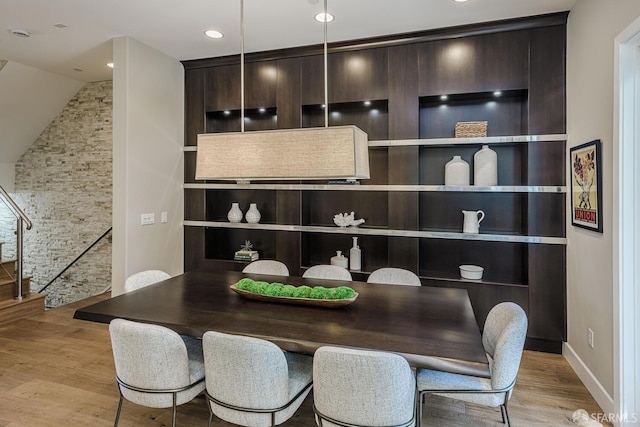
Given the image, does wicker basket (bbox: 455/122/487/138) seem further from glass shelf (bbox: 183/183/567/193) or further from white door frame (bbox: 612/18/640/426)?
white door frame (bbox: 612/18/640/426)

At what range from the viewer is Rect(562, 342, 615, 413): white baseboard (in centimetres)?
243

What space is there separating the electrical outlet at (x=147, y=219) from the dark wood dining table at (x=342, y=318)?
1409 millimetres

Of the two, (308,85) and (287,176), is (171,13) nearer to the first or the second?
(308,85)

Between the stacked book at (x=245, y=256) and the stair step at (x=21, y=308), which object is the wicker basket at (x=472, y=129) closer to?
the stacked book at (x=245, y=256)

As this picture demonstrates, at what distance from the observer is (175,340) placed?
5.87ft

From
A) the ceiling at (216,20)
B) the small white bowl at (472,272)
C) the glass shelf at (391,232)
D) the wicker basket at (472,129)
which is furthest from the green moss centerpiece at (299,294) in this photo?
the ceiling at (216,20)

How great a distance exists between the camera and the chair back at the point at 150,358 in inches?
69.9

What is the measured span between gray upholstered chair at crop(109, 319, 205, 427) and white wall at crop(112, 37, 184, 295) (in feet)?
6.97

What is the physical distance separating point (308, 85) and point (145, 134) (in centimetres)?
179

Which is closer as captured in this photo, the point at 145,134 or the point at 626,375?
the point at 626,375

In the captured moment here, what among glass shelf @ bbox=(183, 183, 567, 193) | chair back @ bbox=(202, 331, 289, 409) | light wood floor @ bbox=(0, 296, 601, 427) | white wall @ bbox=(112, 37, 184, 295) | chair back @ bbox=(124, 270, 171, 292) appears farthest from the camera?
white wall @ bbox=(112, 37, 184, 295)

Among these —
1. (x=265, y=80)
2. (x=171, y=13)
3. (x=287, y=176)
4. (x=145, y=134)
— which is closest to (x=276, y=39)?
(x=265, y=80)

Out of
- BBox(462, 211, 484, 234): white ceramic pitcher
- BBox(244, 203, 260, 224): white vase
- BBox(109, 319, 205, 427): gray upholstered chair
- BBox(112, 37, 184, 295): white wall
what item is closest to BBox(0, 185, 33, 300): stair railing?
BBox(112, 37, 184, 295): white wall

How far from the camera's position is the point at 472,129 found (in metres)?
3.54
